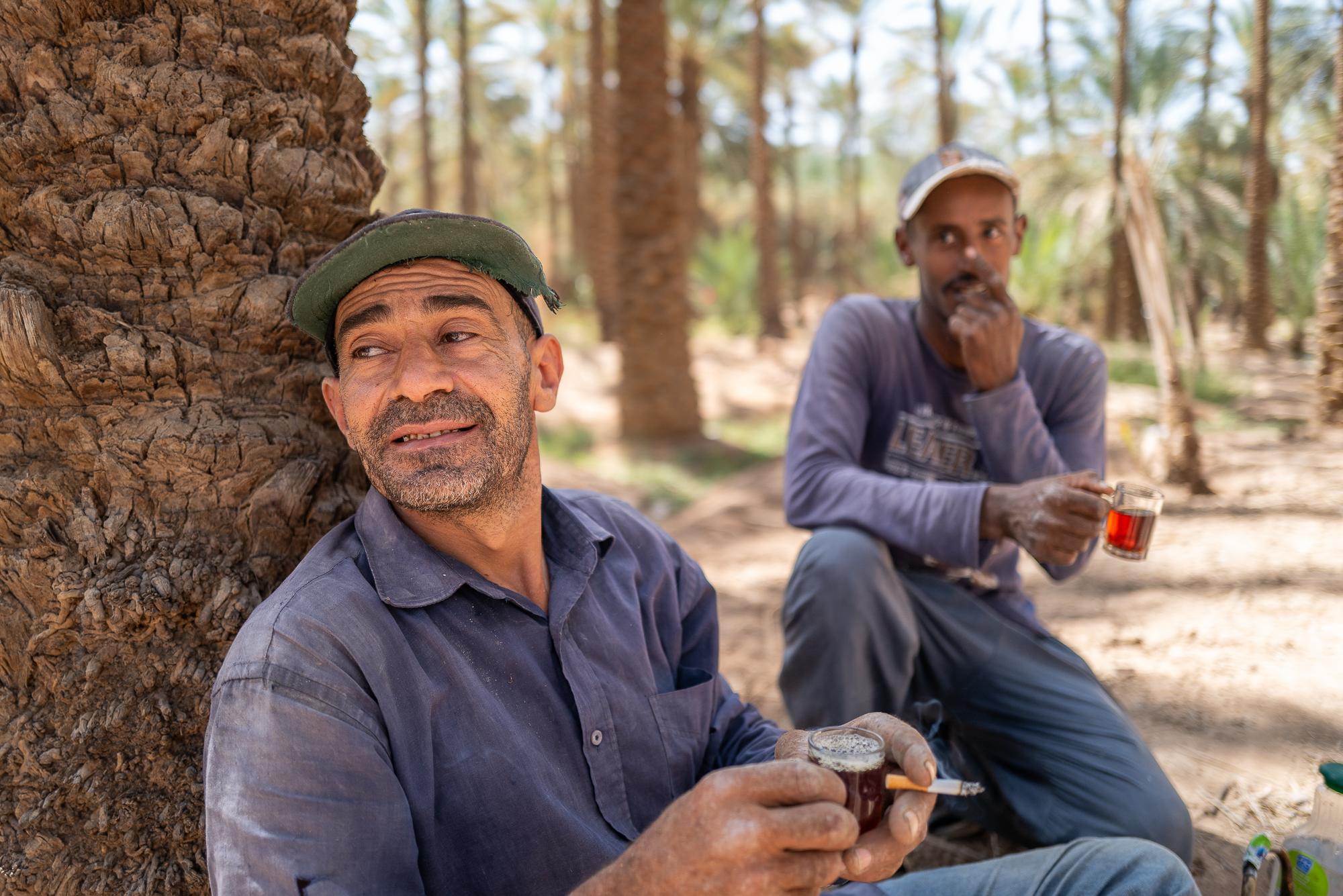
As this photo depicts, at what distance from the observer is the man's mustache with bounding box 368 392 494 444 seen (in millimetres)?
1809

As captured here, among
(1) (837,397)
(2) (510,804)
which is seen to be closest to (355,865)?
(2) (510,804)

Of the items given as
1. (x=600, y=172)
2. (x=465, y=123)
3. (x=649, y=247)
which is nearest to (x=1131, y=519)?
(x=649, y=247)

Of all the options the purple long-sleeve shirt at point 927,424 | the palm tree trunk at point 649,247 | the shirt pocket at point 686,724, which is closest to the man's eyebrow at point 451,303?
the shirt pocket at point 686,724

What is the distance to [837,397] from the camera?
319cm

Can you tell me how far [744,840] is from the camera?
1282mm

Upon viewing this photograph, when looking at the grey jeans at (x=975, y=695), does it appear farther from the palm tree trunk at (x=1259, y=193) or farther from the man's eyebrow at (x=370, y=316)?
the palm tree trunk at (x=1259, y=193)

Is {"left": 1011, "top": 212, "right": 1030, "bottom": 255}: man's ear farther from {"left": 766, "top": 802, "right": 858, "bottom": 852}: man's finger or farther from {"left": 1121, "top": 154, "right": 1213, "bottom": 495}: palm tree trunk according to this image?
{"left": 1121, "top": 154, "right": 1213, "bottom": 495}: palm tree trunk

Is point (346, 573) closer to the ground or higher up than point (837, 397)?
closer to the ground

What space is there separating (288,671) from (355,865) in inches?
12.4

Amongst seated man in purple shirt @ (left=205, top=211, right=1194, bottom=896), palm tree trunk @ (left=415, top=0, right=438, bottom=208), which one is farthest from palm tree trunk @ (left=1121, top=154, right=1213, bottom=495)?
palm tree trunk @ (left=415, top=0, right=438, bottom=208)

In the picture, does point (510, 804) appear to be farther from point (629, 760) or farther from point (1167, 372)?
point (1167, 372)

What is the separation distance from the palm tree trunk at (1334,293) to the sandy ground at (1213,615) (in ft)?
1.32

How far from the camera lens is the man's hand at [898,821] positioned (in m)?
1.44

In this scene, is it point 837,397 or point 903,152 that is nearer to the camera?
point 837,397
